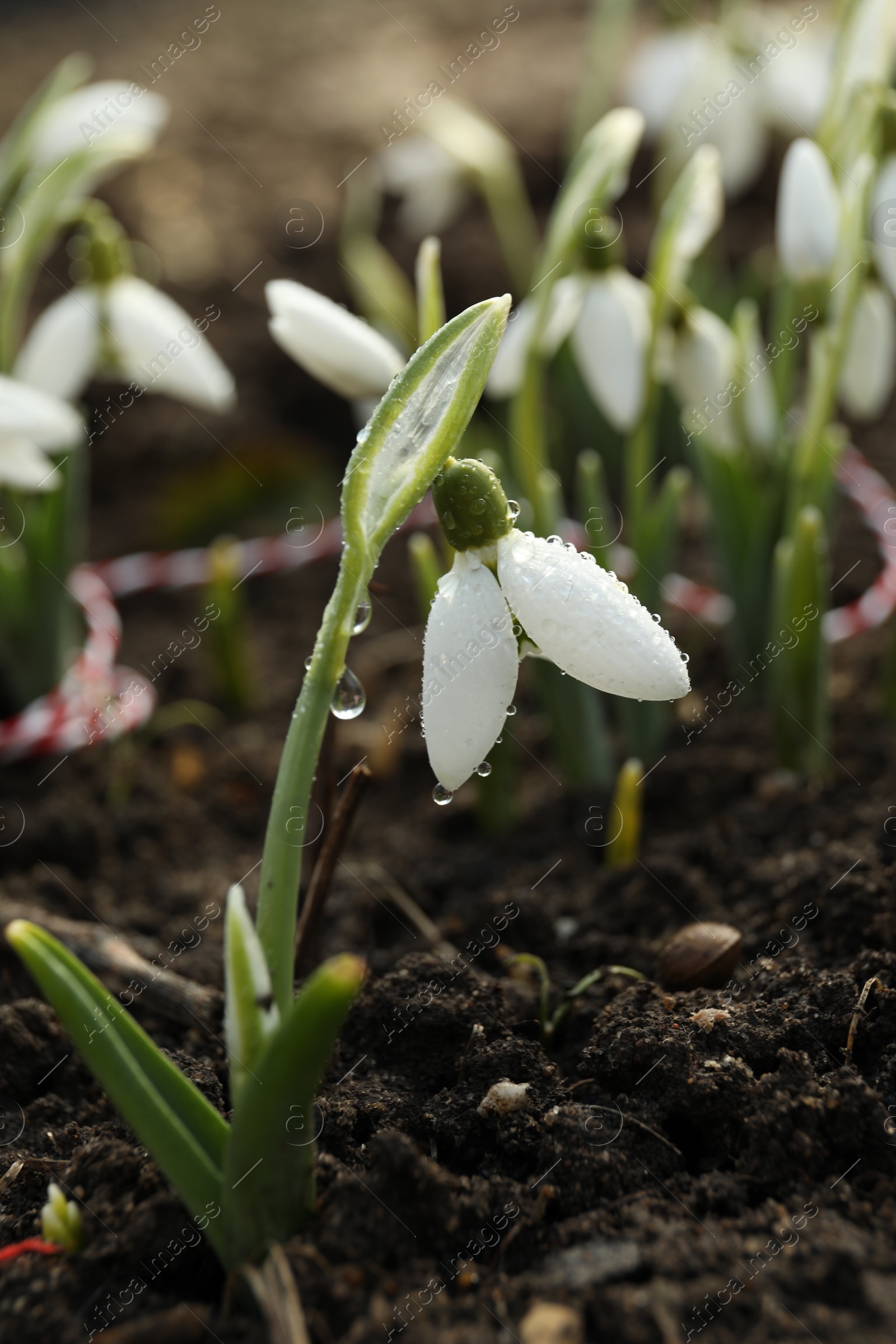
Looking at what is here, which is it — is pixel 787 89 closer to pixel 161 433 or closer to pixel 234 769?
pixel 161 433

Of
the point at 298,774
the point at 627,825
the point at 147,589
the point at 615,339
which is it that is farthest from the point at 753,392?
the point at 147,589

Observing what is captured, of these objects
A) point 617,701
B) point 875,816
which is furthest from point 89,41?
point 875,816

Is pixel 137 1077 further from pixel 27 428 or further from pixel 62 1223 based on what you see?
pixel 27 428

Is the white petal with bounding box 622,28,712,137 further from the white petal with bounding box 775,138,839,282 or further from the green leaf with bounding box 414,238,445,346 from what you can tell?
the green leaf with bounding box 414,238,445,346

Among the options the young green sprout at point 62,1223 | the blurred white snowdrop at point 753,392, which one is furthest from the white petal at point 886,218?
the young green sprout at point 62,1223

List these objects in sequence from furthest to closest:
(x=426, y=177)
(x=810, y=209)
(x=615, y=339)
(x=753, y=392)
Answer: (x=426, y=177) → (x=753, y=392) → (x=615, y=339) → (x=810, y=209)

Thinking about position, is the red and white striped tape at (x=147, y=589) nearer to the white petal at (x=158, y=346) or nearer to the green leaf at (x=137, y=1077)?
the white petal at (x=158, y=346)
